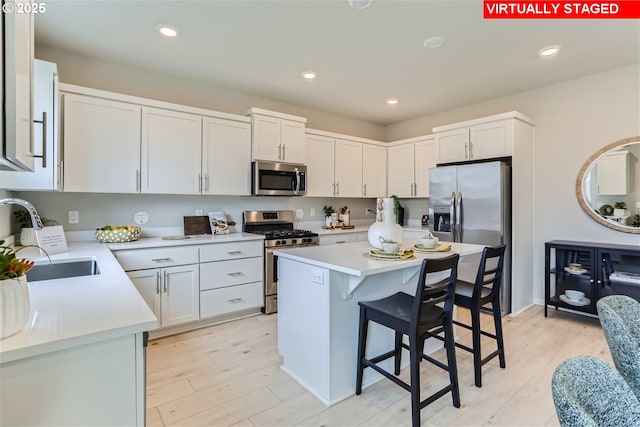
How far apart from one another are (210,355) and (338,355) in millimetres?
1226

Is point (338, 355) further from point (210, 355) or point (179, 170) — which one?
point (179, 170)

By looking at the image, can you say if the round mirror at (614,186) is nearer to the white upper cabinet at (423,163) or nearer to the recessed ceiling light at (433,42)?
the white upper cabinet at (423,163)

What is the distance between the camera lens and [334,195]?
4.61m

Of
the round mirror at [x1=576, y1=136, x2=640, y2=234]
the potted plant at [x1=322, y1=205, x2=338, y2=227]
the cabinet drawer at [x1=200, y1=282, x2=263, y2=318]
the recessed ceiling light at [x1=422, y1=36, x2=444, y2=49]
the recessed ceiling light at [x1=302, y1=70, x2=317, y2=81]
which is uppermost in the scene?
the recessed ceiling light at [x1=302, y1=70, x2=317, y2=81]

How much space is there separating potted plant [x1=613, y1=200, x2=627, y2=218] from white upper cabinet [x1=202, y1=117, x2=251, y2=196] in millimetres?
3993

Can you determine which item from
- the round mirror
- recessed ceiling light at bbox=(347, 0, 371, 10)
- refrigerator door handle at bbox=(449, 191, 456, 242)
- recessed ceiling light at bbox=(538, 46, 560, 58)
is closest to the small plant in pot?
recessed ceiling light at bbox=(347, 0, 371, 10)

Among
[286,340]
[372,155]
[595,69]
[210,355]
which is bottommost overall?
[210,355]

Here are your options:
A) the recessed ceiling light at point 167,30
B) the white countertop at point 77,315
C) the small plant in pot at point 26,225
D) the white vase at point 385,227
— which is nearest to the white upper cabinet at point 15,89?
the white countertop at point 77,315

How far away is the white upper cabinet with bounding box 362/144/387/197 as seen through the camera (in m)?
4.95

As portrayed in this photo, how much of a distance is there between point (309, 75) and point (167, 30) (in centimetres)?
144

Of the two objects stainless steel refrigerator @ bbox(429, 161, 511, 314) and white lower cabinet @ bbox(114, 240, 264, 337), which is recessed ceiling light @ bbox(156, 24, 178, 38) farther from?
stainless steel refrigerator @ bbox(429, 161, 511, 314)

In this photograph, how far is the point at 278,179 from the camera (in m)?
3.88

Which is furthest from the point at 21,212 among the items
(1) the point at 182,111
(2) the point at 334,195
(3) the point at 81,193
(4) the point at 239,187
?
(2) the point at 334,195

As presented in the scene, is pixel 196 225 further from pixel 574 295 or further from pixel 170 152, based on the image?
pixel 574 295
